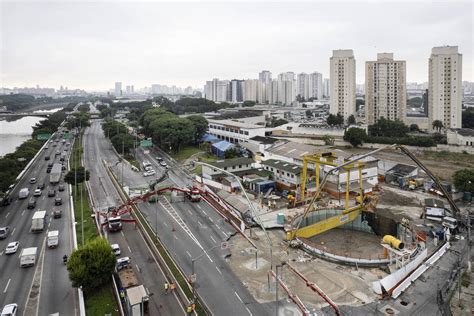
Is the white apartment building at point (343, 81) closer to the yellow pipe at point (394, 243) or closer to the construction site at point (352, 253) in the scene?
the construction site at point (352, 253)

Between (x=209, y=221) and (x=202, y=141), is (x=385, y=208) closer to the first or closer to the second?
(x=209, y=221)

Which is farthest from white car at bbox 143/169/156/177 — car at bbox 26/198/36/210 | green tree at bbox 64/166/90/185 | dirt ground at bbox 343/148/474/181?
dirt ground at bbox 343/148/474/181

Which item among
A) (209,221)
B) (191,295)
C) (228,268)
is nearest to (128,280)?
(191,295)

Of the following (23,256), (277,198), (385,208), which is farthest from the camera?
(277,198)

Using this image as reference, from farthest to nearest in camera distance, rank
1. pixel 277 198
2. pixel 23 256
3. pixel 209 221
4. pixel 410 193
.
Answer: pixel 410 193
pixel 277 198
pixel 209 221
pixel 23 256

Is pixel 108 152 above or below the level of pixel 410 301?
above

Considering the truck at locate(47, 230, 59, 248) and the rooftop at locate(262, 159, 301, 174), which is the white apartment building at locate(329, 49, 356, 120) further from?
the truck at locate(47, 230, 59, 248)

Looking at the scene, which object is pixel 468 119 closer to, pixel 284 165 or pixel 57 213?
pixel 284 165
